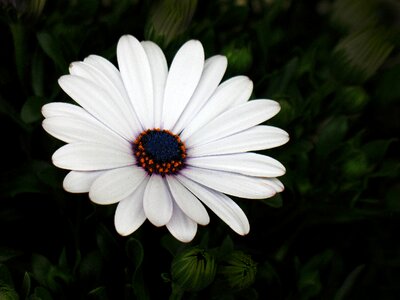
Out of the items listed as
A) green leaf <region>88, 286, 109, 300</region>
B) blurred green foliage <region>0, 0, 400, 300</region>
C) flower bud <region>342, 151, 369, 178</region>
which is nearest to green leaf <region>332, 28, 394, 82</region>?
blurred green foliage <region>0, 0, 400, 300</region>

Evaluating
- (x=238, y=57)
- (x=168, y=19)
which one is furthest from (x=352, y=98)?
(x=168, y=19)

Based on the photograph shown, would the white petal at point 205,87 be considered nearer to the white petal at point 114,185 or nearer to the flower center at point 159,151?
the flower center at point 159,151

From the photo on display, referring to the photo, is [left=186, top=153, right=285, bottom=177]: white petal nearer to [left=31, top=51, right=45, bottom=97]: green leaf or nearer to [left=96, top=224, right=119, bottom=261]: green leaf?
[left=96, top=224, right=119, bottom=261]: green leaf

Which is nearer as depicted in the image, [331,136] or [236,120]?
[236,120]

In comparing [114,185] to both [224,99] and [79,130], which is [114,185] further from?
[224,99]

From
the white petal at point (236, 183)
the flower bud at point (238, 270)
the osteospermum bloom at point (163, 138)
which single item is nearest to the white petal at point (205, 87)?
the osteospermum bloom at point (163, 138)

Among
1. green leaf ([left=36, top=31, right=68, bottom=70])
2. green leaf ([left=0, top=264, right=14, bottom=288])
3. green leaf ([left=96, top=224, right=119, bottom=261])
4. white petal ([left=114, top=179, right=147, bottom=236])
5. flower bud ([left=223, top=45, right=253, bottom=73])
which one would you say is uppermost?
flower bud ([left=223, top=45, right=253, bottom=73])
